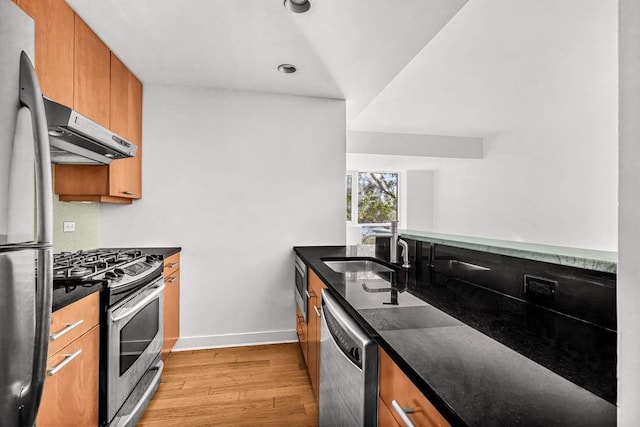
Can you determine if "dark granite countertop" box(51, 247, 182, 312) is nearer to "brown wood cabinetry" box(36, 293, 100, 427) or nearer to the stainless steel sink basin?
"brown wood cabinetry" box(36, 293, 100, 427)

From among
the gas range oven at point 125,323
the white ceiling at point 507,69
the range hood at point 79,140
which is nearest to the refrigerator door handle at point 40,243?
the gas range oven at point 125,323

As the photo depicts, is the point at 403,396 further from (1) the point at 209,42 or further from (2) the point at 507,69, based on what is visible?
(2) the point at 507,69

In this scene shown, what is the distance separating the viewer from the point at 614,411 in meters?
0.56

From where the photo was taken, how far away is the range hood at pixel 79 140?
1488mm

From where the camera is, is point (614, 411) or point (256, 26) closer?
point (614, 411)

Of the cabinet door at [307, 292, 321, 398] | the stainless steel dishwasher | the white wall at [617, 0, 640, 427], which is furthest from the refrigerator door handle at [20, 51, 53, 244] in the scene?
the cabinet door at [307, 292, 321, 398]

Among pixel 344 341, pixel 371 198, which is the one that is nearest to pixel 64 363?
pixel 344 341

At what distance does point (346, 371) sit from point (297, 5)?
5.99 ft

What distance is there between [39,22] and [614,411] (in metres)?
2.47

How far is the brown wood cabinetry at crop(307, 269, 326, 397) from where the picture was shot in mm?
1855

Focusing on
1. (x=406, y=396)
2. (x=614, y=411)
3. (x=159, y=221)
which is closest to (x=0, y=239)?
(x=406, y=396)

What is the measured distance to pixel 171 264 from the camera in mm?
2686

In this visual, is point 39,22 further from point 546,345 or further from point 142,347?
point 546,345

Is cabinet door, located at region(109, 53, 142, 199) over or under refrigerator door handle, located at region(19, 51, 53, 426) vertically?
over
